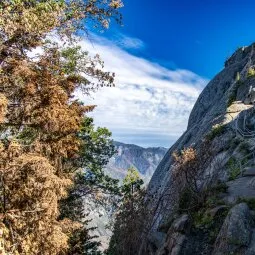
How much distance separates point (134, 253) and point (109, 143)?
12.4 metres

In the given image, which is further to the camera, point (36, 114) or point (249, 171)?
point (249, 171)

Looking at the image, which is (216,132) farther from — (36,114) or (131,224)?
(36,114)

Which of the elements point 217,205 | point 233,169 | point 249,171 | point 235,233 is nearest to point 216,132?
point 233,169

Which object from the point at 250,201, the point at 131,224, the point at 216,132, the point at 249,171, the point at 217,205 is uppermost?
the point at 216,132

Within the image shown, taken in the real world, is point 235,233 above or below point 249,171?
below

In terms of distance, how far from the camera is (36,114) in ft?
42.3

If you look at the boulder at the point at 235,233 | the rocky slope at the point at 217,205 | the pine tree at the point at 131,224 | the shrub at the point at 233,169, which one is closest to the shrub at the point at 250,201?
the rocky slope at the point at 217,205

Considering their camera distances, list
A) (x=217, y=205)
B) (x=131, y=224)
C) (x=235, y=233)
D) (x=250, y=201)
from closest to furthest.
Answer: (x=235, y=233)
(x=250, y=201)
(x=217, y=205)
(x=131, y=224)

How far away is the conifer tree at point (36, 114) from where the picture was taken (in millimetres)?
10297

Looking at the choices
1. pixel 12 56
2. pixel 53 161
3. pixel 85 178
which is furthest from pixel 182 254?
pixel 85 178

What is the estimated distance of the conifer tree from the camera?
10.3 meters

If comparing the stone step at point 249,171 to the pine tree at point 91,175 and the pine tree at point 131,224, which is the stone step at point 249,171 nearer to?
the pine tree at point 131,224

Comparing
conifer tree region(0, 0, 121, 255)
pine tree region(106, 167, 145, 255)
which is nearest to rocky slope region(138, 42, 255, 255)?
pine tree region(106, 167, 145, 255)

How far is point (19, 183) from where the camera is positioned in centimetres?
1066
